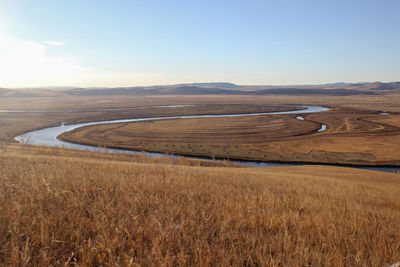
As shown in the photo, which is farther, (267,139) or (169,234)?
(267,139)

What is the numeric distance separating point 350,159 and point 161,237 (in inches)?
1728

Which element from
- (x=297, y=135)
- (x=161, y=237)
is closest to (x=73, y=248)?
(x=161, y=237)

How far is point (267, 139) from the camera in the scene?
5275 centimetres

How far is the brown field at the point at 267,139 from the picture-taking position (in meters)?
42.1

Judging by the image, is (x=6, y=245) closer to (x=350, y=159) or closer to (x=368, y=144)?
(x=350, y=159)

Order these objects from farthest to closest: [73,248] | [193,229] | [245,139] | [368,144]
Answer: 1. [245,139]
2. [368,144]
3. [193,229]
4. [73,248]

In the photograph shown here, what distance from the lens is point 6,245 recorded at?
241 centimetres

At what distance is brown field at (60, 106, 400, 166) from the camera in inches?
1657

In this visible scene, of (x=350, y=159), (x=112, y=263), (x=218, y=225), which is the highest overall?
(x=112, y=263)

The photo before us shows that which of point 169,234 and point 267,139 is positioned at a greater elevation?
point 169,234

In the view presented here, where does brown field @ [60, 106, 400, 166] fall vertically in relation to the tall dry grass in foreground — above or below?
below

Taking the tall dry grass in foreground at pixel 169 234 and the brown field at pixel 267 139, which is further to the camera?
the brown field at pixel 267 139

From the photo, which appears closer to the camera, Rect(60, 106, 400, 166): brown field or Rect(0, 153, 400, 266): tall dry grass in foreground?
Rect(0, 153, 400, 266): tall dry grass in foreground

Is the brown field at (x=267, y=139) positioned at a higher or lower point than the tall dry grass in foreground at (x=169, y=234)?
lower
